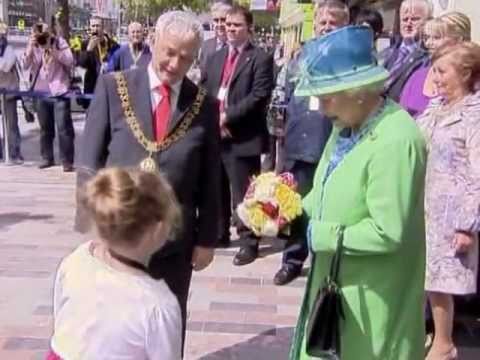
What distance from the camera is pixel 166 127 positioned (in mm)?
2938

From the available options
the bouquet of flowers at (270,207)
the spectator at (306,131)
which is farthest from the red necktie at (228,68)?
the bouquet of flowers at (270,207)

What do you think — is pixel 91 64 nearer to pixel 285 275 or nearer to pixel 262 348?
pixel 285 275

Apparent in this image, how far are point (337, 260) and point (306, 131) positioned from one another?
2.71 meters

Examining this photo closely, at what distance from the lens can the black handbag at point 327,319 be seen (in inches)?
96.5

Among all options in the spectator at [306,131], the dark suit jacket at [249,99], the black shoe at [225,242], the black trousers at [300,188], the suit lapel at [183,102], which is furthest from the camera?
the black shoe at [225,242]

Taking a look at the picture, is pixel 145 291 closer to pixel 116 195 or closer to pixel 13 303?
pixel 116 195

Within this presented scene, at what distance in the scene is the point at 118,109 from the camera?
2.93 metres

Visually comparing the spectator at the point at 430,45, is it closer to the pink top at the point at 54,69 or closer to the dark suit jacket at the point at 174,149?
the dark suit jacket at the point at 174,149

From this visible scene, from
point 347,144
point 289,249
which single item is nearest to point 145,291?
point 347,144

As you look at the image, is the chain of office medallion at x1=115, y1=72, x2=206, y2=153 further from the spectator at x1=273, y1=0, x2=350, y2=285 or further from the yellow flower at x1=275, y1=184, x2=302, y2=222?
the spectator at x1=273, y1=0, x2=350, y2=285

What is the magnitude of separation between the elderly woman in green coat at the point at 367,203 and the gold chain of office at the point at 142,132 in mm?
627

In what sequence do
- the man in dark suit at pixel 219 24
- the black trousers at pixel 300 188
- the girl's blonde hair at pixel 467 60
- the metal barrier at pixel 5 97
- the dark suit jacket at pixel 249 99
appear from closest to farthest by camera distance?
1. the girl's blonde hair at pixel 467 60
2. the black trousers at pixel 300 188
3. the dark suit jacket at pixel 249 99
4. the man in dark suit at pixel 219 24
5. the metal barrier at pixel 5 97

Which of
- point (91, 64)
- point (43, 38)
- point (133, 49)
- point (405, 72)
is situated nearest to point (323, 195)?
point (405, 72)

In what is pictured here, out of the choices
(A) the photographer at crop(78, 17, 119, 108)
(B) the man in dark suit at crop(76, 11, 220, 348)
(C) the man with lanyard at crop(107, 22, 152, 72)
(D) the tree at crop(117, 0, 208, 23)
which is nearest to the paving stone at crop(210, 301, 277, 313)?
(B) the man in dark suit at crop(76, 11, 220, 348)
